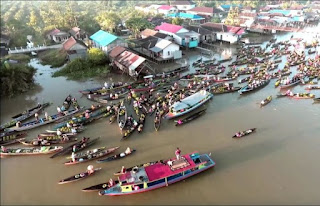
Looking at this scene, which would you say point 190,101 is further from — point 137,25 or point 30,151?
point 137,25

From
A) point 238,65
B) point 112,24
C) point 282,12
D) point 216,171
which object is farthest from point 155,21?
point 216,171

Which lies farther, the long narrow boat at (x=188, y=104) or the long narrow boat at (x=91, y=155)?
the long narrow boat at (x=188, y=104)

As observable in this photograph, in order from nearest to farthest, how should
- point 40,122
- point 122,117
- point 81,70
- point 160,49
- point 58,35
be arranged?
1. point 40,122
2. point 122,117
3. point 81,70
4. point 160,49
5. point 58,35

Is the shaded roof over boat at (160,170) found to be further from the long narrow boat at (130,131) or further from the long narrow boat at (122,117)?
the long narrow boat at (122,117)

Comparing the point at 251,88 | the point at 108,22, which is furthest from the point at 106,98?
the point at 108,22

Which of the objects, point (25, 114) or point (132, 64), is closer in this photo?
point (25, 114)

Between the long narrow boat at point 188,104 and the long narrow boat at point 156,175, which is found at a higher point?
the long narrow boat at point 188,104

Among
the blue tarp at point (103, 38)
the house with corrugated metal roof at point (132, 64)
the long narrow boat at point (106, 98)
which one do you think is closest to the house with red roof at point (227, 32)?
the blue tarp at point (103, 38)

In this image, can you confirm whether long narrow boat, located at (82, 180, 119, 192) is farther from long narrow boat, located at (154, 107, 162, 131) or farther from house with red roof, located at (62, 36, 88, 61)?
house with red roof, located at (62, 36, 88, 61)
